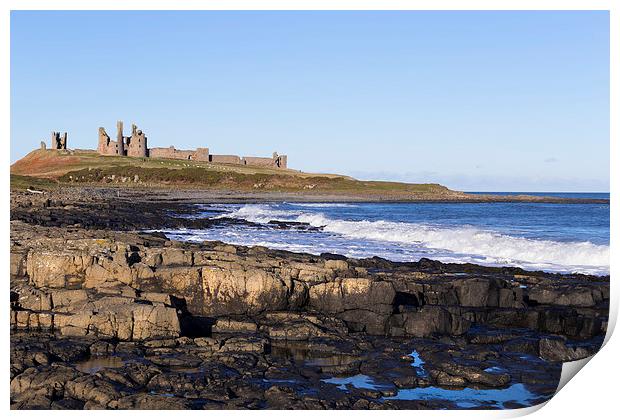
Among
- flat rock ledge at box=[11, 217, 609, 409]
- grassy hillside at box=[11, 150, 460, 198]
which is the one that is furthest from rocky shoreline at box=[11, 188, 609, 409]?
grassy hillside at box=[11, 150, 460, 198]

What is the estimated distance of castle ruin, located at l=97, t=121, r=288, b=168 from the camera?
4439 inches

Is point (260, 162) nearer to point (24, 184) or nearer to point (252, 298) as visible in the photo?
point (24, 184)

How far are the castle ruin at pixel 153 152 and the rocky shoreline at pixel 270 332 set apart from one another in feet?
321

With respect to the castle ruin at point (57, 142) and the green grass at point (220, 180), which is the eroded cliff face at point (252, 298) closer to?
the green grass at point (220, 180)

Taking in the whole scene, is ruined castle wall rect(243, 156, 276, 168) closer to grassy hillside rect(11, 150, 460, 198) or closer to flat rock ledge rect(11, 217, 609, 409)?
grassy hillside rect(11, 150, 460, 198)

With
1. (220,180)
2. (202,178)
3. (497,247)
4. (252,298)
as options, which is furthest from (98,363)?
(220,180)

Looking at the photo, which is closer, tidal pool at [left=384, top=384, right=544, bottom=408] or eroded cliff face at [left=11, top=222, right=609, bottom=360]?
tidal pool at [left=384, top=384, right=544, bottom=408]

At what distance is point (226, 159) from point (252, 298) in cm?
10474

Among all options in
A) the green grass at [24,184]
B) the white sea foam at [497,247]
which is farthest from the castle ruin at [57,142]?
the white sea foam at [497,247]

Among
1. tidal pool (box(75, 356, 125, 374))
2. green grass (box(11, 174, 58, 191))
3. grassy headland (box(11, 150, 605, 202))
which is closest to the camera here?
tidal pool (box(75, 356, 125, 374))

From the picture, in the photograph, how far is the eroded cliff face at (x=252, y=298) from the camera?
409 inches

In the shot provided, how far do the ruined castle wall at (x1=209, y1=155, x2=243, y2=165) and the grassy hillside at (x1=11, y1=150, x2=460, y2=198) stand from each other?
1130 centimetres

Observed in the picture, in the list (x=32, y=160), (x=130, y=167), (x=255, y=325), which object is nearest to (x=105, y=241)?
(x=255, y=325)
